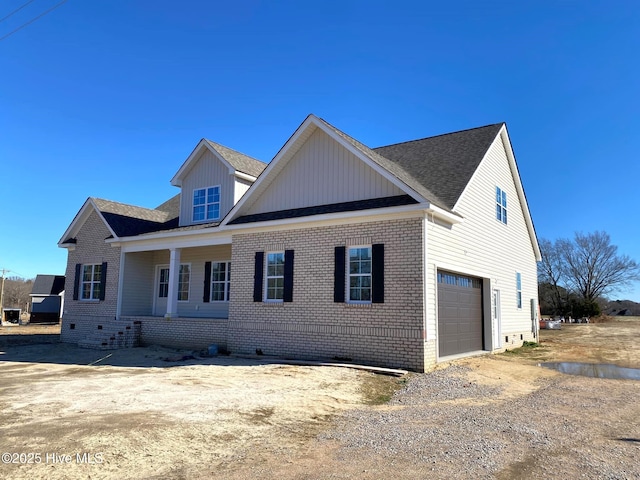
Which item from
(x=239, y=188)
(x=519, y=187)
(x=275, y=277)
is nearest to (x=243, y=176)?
(x=239, y=188)

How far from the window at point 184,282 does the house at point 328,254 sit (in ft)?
0.20

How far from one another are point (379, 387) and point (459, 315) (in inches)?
214

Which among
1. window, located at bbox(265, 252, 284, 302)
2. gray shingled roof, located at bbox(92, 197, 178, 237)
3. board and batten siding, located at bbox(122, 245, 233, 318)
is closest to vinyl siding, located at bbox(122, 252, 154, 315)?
board and batten siding, located at bbox(122, 245, 233, 318)

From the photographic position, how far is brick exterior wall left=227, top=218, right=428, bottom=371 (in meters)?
11.8

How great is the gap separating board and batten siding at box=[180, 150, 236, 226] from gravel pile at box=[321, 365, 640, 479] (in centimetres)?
1167

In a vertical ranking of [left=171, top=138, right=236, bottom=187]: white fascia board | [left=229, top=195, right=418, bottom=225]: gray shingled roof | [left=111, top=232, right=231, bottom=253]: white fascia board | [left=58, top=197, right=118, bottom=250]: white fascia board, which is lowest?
[left=111, top=232, right=231, bottom=253]: white fascia board

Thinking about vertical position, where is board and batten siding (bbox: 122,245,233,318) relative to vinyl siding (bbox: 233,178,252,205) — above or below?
below

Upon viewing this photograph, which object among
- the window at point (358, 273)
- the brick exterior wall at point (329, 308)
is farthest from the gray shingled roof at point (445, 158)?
the window at point (358, 273)

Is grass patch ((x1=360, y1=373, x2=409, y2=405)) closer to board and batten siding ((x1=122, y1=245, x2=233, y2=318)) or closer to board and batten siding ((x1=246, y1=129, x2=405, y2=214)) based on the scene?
board and batten siding ((x1=246, y1=129, x2=405, y2=214))

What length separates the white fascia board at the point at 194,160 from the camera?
18573mm

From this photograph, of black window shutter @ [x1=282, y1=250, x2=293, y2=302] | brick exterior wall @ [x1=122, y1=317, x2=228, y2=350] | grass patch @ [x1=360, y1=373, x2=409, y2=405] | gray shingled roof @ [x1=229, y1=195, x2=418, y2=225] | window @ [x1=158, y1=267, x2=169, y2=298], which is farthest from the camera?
window @ [x1=158, y1=267, x2=169, y2=298]

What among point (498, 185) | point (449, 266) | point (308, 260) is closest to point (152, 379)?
point (308, 260)

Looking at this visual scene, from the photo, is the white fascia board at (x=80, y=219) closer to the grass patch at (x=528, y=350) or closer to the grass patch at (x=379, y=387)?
the grass patch at (x=379, y=387)

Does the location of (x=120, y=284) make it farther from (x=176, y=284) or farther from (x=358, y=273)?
(x=358, y=273)
